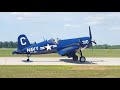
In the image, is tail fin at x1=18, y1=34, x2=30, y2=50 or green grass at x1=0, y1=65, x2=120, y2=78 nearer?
green grass at x1=0, y1=65, x2=120, y2=78

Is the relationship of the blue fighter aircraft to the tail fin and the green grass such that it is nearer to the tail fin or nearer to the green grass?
the tail fin

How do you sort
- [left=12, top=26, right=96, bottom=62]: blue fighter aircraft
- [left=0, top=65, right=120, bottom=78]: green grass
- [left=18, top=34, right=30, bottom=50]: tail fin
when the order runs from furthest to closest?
[left=18, top=34, right=30, bottom=50]: tail fin → [left=12, top=26, right=96, bottom=62]: blue fighter aircraft → [left=0, top=65, right=120, bottom=78]: green grass

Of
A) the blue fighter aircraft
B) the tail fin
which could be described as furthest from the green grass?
the tail fin

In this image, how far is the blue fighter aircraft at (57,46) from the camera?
65.7 ft

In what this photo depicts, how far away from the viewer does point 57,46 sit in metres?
20.8

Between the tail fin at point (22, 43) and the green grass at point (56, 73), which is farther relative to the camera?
the tail fin at point (22, 43)

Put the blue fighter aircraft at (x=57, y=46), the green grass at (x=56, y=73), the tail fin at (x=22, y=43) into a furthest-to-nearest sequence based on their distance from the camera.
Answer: the tail fin at (x=22, y=43) < the blue fighter aircraft at (x=57, y=46) < the green grass at (x=56, y=73)

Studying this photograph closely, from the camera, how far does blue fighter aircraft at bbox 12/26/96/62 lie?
65.7 feet

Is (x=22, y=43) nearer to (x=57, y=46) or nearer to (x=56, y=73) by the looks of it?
(x=57, y=46)

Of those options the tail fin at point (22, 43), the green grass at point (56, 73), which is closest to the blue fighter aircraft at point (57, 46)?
the tail fin at point (22, 43)

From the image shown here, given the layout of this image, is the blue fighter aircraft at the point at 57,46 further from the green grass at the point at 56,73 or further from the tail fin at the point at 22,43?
the green grass at the point at 56,73

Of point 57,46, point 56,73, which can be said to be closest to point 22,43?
point 57,46
